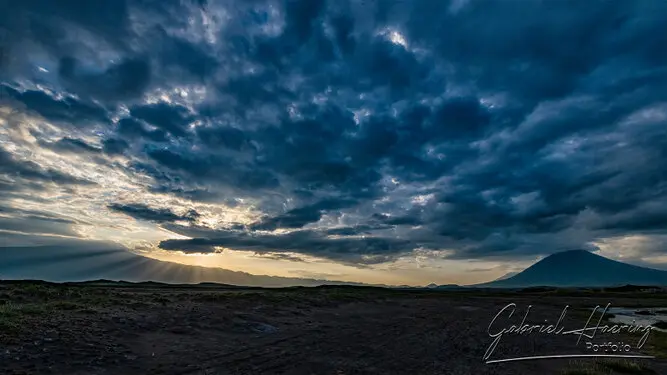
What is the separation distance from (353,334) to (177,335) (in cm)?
1222

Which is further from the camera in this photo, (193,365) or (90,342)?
(90,342)

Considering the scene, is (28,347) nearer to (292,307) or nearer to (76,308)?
(76,308)

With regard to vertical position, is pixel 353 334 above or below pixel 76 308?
below

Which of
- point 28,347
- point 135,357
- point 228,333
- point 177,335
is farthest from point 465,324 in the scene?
point 28,347

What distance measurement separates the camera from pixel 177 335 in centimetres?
2138

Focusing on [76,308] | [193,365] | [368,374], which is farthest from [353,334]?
[76,308]

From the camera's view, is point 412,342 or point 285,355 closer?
point 285,355

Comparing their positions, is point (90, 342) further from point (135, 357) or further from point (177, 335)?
point (177, 335)

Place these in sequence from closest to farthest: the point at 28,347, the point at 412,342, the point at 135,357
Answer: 1. the point at 28,347
2. the point at 135,357
3. the point at 412,342

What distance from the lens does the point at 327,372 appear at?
53.6 feet

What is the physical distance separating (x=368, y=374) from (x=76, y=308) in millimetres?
19662

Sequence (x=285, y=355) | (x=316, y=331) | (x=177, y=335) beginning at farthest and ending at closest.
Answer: (x=316, y=331) → (x=177, y=335) → (x=285, y=355)

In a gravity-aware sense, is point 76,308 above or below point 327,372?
above

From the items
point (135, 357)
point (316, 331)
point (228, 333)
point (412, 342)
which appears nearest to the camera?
point (135, 357)
